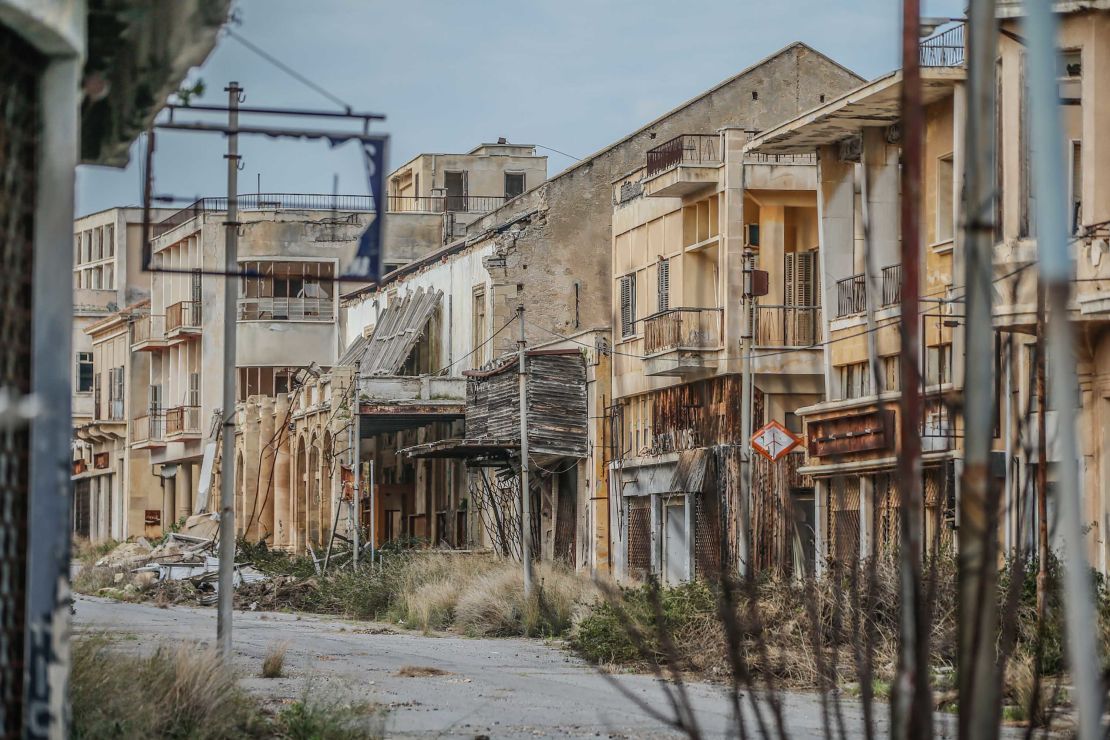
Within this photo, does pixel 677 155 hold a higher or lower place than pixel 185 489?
higher

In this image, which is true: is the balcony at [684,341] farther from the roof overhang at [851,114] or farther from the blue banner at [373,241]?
the blue banner at [373,241]

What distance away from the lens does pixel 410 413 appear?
48688mm

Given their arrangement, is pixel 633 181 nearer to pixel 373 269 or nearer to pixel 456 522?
pixel 456 522

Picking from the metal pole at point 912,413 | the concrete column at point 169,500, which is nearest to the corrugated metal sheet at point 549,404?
the concrete column at point 169,500

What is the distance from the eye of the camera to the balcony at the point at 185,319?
70.3 meters

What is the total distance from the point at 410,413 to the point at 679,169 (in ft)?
43.3

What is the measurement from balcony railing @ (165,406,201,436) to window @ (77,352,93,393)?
16.9m

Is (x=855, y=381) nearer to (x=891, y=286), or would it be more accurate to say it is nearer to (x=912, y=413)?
(x=891, y=286)

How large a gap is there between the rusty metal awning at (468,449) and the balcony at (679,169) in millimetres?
6711

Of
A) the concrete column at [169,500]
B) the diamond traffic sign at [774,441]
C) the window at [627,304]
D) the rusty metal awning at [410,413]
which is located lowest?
the concrete column at [169,500]

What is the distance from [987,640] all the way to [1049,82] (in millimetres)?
1438

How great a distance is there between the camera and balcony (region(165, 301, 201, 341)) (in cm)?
7031

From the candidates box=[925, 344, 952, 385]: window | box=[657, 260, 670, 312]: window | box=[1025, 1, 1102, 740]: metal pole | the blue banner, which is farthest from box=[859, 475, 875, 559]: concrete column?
box=[1025, 1, 1102, 740]: metal pole

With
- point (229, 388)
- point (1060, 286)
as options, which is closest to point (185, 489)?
point (229, 388)
